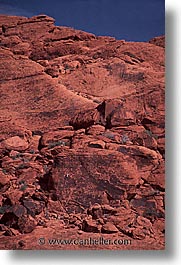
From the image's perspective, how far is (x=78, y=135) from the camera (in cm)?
434

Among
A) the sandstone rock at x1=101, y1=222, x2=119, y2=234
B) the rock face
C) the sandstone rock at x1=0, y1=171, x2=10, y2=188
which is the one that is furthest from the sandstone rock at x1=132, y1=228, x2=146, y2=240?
the sandstone rock at x1=0, y1=171, x2=10, y2=188

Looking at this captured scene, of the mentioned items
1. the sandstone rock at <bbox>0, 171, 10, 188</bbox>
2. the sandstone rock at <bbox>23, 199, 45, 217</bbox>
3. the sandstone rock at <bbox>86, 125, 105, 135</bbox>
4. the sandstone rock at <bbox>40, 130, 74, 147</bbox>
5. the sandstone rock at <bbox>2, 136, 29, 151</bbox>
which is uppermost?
the sandstone rock at <bbox>86, 125, 105, 135</bbox>

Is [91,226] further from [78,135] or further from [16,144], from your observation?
[16,144]

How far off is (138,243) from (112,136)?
0.85 metres

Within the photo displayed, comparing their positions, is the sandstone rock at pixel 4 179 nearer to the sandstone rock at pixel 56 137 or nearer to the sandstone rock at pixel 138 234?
the sandstone rock at pixel 56 137

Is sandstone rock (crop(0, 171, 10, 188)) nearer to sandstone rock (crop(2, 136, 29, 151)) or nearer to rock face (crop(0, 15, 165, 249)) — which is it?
rock face (crop(0, 15, 165, 249))

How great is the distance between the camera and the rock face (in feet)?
13.8

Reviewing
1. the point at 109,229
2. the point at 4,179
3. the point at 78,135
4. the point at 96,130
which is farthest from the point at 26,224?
the point at 96,130

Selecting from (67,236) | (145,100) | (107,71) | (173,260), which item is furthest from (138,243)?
(107,71)

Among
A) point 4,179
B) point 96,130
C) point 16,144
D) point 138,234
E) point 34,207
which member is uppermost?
point 96,130

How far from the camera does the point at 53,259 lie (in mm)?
4203

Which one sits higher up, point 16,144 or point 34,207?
point 16,144

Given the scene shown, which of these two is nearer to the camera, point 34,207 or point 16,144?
point 34,207

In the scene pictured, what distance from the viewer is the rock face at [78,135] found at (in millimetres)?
4219
